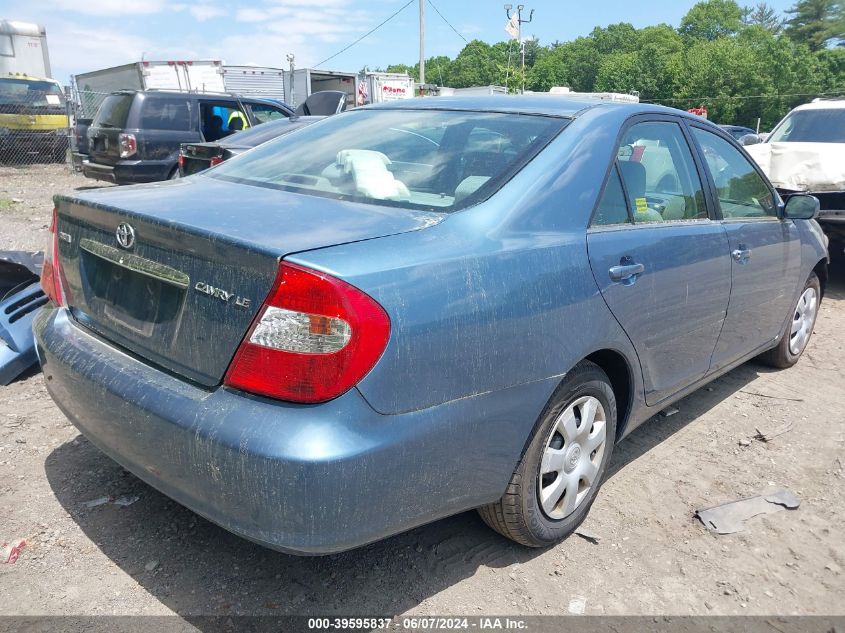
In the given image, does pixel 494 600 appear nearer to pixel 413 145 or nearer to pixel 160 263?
pixel 160 263

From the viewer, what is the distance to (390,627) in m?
2.29

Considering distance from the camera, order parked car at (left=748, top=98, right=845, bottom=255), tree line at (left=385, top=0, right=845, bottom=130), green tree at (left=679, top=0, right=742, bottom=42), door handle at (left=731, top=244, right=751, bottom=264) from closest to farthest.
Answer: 1. door handle at (left=731, top=244, right=751, bottom=264)
2. parked car at (left=748, top=98, right=845, bottom=255)
3. tree line at (left=385, top=0, right=845, bottom=130)
4. green tree at (left=679, top=0, right=742, bottom=42)

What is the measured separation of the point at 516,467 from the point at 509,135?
130cm

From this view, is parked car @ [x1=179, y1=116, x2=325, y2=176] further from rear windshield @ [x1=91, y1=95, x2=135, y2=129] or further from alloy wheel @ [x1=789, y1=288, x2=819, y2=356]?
alloy wheel @ [x1=789, y1=288, x2=819, y2=356]

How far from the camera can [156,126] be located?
10555 millimetres

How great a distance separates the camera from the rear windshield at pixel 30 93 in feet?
55.8

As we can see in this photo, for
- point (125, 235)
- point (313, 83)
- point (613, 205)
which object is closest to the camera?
point (125, 235)

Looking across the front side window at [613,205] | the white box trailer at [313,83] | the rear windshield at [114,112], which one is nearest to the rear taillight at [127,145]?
the rear windshield at [114,112]

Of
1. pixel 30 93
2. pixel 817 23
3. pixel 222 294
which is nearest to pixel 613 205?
pixel 222 294

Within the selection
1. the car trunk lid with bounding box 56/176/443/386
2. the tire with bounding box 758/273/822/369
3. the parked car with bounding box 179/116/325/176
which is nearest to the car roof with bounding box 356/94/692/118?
the car trunk lid with bounding box 56/176/443/386

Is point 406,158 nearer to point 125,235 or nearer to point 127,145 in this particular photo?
point 125,235

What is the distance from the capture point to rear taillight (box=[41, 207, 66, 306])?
2.70 meters

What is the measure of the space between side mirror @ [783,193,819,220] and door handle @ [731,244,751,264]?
62 centimetres

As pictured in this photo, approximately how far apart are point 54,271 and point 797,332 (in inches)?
180
